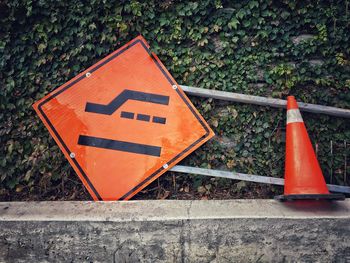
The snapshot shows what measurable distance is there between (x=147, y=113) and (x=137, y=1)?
4.19 feet

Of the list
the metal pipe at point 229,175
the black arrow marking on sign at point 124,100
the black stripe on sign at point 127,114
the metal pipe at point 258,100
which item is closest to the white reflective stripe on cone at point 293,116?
the metal pipe at point 258,100

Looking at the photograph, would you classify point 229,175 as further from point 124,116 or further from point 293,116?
point 124,116

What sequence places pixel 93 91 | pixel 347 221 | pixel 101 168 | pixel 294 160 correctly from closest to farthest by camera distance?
1. pixel 347 221
2. pixel 294 160
3. pixel 101 168
4. pixel 93 91

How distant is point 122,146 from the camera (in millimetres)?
2783

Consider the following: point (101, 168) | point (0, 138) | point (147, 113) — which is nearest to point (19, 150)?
point (0, 138)

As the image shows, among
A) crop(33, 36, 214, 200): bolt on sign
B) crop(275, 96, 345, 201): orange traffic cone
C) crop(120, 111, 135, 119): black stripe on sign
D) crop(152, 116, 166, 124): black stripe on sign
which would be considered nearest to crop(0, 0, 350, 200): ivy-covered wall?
crop(33, 36, 214, 200): bolt on sign

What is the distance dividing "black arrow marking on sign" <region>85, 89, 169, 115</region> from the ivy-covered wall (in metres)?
0.38

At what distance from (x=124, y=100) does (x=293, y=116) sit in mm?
1695

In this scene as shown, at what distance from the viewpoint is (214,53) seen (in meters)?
3.10

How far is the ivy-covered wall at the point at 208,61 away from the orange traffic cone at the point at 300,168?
31 centimetres

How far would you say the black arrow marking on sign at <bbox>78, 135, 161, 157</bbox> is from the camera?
9.11ft

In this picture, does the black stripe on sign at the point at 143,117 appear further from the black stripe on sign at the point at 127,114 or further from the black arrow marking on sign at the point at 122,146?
the black arrow marking on sign at the point at 122,146

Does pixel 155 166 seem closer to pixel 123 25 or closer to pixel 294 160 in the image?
pixel 294 160

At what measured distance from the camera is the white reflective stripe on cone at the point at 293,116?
2.67m
